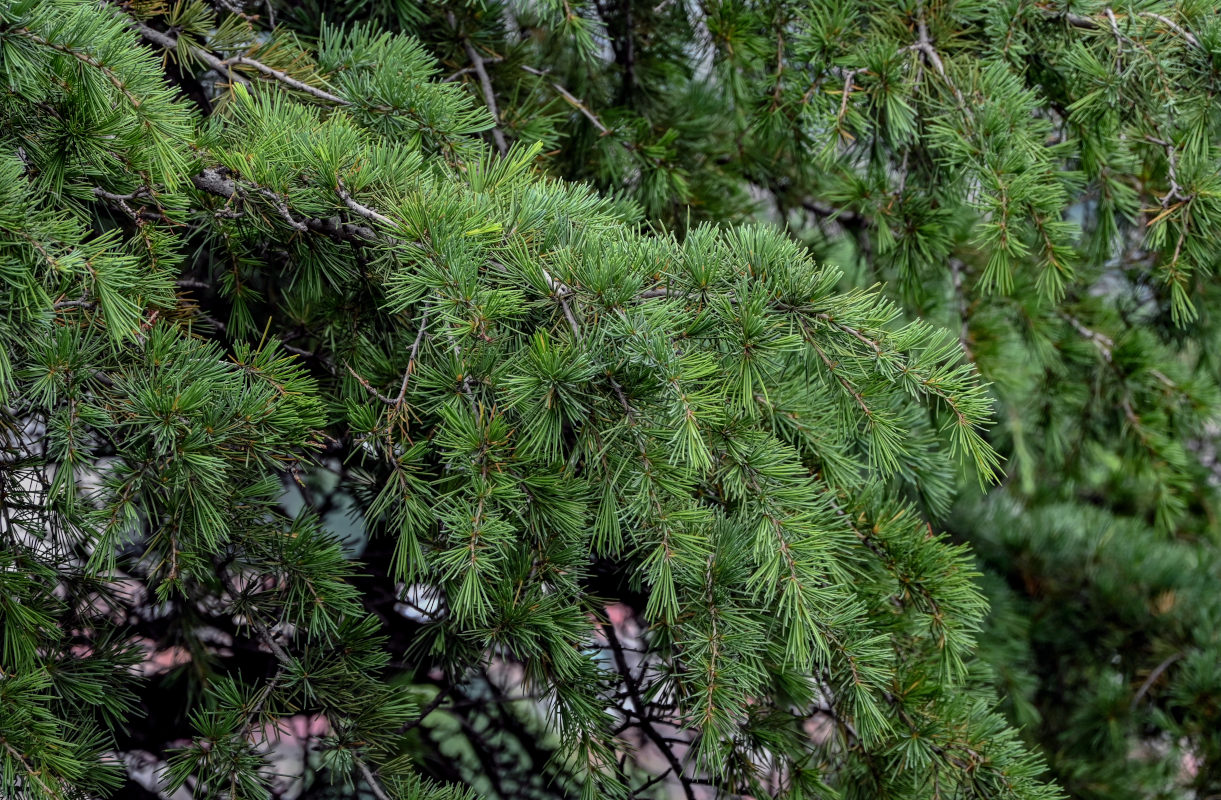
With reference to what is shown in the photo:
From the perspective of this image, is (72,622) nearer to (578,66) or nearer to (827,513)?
(827,513)

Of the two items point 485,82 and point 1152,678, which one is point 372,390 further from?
point 1152,678

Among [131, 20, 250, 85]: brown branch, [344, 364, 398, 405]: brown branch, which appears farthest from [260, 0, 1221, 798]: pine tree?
[344, 364, 398, 405]: brown branch

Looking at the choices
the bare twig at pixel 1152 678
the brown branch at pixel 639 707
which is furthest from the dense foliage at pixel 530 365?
the bare twig at pixel 1152 678

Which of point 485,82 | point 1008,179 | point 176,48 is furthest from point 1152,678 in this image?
point 176,48

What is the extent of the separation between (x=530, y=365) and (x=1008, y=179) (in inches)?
28.2

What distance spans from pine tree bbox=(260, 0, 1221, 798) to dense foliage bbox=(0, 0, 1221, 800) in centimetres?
1

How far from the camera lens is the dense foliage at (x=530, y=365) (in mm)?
847

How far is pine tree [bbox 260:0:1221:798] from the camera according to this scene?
123 centimetres

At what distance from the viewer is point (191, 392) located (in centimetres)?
84

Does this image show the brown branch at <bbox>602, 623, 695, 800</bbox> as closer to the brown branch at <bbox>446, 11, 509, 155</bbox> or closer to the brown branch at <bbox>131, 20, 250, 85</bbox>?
the brown branch at <bbox>446, 11, 509, 155</bbox>

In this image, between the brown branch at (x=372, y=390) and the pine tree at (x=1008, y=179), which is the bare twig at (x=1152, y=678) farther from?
the brown branch at (x=372, y=390)

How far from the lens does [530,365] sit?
2.70 ft

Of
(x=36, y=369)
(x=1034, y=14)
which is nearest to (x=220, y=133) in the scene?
(x=36, y=369)

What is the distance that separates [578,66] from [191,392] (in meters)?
1.05
